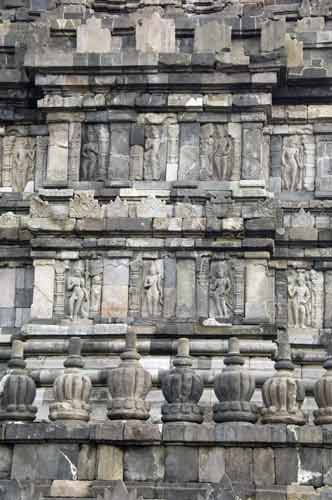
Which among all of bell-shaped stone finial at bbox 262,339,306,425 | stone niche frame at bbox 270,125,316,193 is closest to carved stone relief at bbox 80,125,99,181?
stone niche frame at bbox 270,125,316,193

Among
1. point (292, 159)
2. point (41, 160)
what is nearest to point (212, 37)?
point (292, 159)

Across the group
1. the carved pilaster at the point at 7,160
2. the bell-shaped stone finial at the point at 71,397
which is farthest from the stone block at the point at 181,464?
the carved pilaster at the point at 7,160

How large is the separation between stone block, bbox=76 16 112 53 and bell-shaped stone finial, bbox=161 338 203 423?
383 inches

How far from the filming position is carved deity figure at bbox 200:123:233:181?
89.6ft

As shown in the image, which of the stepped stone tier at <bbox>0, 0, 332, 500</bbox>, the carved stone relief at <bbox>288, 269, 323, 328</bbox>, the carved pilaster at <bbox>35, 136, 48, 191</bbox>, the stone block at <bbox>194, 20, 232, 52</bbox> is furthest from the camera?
the carved pilaster at <bbox>35, 136, 48, 191</bbox>

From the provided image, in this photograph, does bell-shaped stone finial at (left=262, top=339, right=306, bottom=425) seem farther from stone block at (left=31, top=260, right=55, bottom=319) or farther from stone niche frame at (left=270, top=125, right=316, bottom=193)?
stone niche frame at (left=270, top=125, right=316, bottom=193)

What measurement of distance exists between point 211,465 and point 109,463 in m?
1.68

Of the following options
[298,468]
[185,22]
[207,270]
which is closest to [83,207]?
[207,270]

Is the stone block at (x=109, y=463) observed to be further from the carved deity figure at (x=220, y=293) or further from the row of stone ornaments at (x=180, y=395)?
the carved deity figure at (x=220, y=293)

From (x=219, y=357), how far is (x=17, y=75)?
28.0 feet

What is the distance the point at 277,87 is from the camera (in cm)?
2797

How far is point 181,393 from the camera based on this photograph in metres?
20.5

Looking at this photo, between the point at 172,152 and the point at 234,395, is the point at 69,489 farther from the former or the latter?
the point at 172,152

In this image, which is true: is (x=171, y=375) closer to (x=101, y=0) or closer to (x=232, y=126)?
(x=232, y=126)
